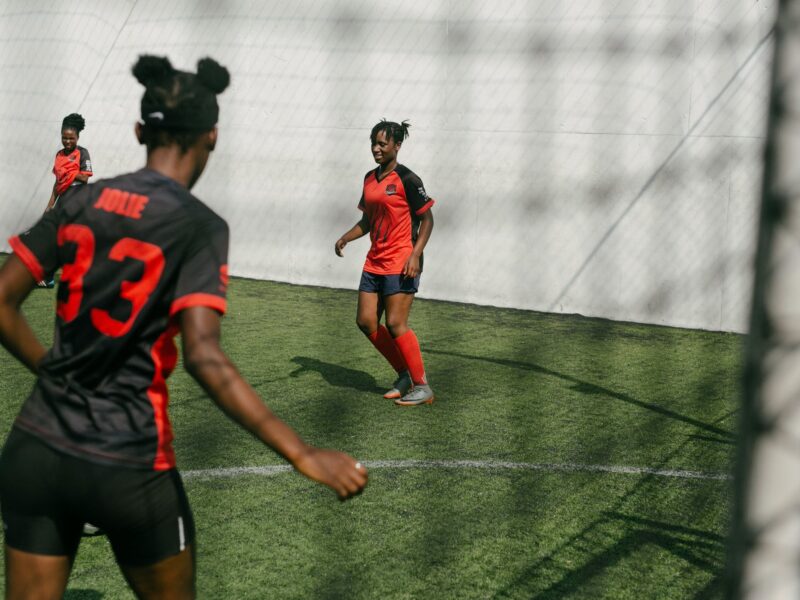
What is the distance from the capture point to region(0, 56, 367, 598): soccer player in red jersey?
244 cm

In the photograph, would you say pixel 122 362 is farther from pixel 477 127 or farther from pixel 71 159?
pixel 477 127

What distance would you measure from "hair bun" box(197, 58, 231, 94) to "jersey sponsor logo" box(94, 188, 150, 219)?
0.36m

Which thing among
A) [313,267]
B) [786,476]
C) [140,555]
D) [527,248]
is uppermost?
[527,248]

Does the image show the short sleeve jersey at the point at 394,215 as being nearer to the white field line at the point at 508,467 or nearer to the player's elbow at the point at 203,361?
the white field line at the point at 508,467

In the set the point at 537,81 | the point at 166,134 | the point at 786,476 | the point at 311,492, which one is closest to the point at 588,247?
the point at 537,81

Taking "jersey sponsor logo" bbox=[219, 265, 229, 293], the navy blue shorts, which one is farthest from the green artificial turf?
"jersey sponsor logo" bbox=[219, 265, 229, 293]

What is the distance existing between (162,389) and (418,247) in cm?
458

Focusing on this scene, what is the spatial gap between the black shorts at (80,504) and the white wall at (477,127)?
23.5 ft

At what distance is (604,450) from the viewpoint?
19.4 ft

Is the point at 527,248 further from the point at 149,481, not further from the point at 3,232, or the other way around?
the point at 149,481

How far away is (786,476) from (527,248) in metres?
10.4

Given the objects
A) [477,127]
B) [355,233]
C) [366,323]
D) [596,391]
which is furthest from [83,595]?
[477,127]

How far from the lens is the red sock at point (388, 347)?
288 inches

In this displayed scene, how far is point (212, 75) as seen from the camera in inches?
104
